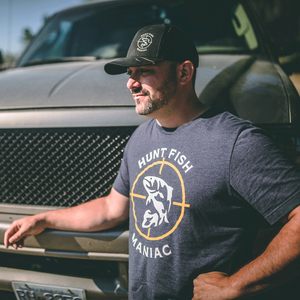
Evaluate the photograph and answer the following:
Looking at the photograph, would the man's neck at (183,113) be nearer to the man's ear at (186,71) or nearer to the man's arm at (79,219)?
the man's ear at (186,71)

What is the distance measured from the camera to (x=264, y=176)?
4.08 feet

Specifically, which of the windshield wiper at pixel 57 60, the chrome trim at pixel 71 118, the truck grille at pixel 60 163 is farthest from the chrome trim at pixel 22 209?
the windshield wiper at pixel 57 60

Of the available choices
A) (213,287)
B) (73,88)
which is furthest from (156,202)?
(73,88)

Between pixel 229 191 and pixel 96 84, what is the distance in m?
1.13

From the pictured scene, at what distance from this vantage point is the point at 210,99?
1729 millimetres

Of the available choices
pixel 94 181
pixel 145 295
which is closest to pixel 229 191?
pixel 145 295

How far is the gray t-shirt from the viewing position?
126cm

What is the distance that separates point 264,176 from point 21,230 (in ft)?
4.76

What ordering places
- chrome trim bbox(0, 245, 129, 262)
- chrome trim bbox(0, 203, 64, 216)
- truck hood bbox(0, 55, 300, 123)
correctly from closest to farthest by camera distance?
truck hood bbox(0, 55, 300, 123) → chrome trim bbox(0, 245, 129, 262) → chrome trim bbox(0, 203, 64, 216)

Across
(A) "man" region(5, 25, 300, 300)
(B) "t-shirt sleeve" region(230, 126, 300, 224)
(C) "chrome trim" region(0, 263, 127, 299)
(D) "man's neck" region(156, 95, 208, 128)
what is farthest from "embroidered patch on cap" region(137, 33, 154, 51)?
(C) "chrome trim" region(0, 263, 127, 299)

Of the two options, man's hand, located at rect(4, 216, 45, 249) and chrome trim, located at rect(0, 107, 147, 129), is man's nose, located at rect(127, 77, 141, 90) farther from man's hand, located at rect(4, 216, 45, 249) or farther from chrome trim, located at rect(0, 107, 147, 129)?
man's hand, located at rect(4, 216, 45, 249)

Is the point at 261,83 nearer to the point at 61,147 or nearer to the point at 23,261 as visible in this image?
the point at 61,147

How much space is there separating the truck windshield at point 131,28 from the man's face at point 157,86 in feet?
4.36

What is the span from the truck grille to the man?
0.69ft
